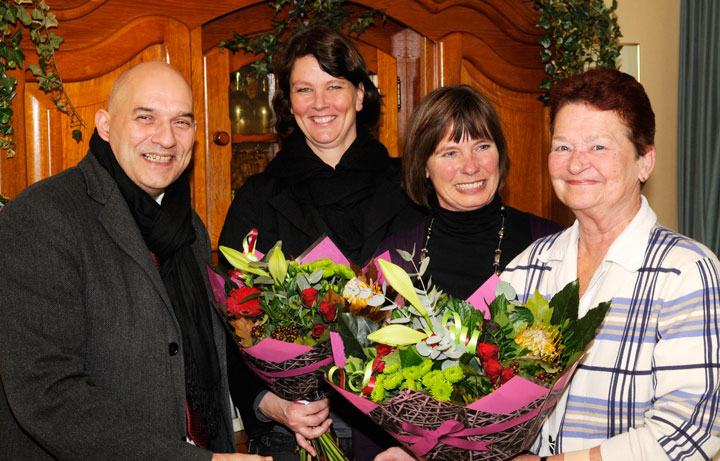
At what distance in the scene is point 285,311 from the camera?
5.30ft

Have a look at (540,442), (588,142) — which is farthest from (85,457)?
(588,142)

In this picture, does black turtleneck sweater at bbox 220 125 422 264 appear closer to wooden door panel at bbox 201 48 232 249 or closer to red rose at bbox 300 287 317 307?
wooden door panel at bbox 201 48 232 249

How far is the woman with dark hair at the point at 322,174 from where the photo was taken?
235cm

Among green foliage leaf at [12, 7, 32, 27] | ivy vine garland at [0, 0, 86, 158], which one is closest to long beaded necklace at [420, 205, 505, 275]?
ivy vine garland at [0, 0, 86, 158]

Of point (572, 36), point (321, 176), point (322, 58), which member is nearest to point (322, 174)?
point (321, 176)

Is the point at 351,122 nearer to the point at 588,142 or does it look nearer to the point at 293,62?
the point at 293,62

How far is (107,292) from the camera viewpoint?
1663 millimetres

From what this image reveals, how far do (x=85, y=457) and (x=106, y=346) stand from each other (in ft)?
0.85

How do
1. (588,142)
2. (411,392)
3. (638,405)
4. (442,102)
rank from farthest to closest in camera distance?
(442,102)
(588,142)
(638,405)
(411,392)

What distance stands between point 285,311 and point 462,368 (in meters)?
0.51

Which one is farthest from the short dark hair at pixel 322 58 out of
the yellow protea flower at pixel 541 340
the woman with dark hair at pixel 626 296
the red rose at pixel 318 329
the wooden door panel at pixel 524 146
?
the yellow protea flower at pixel 541 340

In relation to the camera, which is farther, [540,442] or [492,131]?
[492,131]

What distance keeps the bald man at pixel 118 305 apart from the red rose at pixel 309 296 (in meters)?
0.39

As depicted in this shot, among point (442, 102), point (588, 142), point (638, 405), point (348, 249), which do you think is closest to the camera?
point (638, 405)
